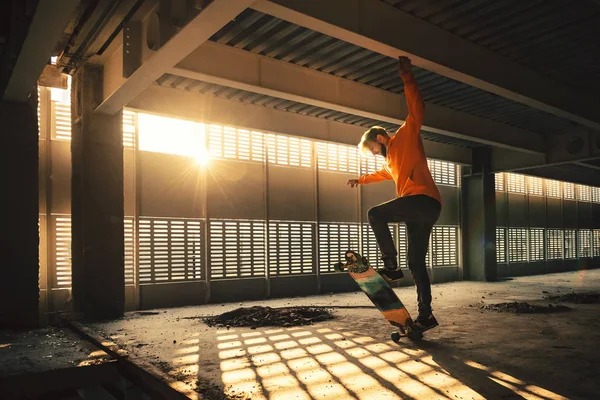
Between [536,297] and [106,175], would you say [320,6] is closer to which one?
[106,175]

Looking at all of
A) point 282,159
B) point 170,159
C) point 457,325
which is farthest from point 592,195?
point 170,159

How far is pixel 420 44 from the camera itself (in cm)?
609

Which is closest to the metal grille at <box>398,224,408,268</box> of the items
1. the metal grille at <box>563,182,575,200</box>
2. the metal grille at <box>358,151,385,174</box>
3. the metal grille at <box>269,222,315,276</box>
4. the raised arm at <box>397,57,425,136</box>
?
the metal grille at <box>358,151,385,174</box>

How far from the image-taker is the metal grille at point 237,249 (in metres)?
10.2

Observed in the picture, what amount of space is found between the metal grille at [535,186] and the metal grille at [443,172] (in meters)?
5.43

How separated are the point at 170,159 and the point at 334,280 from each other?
5692 mm

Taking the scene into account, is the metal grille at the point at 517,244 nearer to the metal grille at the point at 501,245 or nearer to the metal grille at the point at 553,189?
the metal grille at the point at 501,245

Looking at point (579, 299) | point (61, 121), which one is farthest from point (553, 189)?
point (61, 121)

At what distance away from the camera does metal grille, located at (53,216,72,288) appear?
8.12 meters

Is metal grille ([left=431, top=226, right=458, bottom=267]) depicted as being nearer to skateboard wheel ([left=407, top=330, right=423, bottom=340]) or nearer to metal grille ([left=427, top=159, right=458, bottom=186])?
metal grille ([left=427, top=159, right=458, bottom=186])

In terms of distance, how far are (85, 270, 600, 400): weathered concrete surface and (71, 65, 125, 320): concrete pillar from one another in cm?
67

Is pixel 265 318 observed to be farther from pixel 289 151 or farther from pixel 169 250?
pixel 289 151

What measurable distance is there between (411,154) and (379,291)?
66.3 inches

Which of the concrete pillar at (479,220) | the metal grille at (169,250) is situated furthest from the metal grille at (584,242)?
the metal grille at (169,250)
